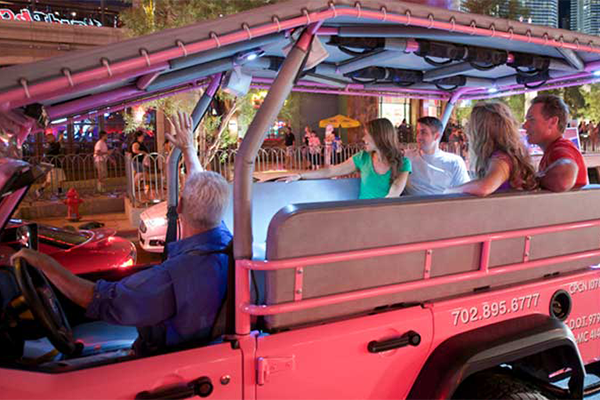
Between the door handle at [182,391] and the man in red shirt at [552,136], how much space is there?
2138 millimetres

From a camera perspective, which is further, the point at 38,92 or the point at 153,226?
the point at 153,226

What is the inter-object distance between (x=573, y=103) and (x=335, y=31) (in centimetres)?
3452

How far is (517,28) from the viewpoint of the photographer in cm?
250

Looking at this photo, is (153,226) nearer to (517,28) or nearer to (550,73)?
(550,73)

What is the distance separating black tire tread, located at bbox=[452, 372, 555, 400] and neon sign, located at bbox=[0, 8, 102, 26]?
23737mm

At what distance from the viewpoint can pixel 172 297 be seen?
7.02 feet

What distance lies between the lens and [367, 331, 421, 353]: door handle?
7.11 ft

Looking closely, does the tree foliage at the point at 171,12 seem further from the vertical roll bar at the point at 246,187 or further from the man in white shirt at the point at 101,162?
the vertical roll bar at the point at 246,187

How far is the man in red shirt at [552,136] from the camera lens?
3062 mm

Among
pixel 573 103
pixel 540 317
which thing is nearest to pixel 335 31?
pixel 540 317

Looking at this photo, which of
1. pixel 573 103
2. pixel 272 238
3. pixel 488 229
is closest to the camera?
pixel 272 238

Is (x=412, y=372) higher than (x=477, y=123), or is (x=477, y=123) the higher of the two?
(x=477, y=123)

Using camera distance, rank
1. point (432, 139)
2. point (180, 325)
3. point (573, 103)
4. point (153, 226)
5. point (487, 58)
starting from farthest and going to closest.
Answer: point (573, 103) < point (153, 226) < point (432, 139) < point (487, 58) < point (180, 325)

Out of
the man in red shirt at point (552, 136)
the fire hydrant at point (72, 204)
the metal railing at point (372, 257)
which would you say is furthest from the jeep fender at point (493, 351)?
the fire hydrant at point (72, 204)
